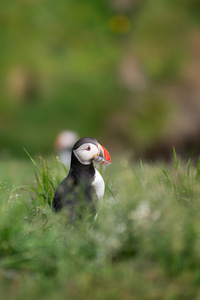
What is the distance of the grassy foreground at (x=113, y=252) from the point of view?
97.1 inches

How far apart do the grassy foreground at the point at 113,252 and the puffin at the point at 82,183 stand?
14 cm

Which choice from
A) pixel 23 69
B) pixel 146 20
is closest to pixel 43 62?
pixel 23 69

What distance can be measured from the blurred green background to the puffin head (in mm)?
6898

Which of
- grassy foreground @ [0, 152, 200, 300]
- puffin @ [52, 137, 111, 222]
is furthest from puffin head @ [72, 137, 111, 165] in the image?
grassy foreground @ [0, 152, 200, 300]

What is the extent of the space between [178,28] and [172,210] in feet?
36.9

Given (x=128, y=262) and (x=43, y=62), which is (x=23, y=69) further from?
(x=128, y=262)

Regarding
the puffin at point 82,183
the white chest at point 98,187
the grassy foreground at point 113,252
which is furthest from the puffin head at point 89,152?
the grassy foreground at point 113,252

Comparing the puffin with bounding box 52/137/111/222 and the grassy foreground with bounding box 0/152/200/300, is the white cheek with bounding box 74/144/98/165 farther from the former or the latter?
the grassy foreground with bounding box 0/152/200/300

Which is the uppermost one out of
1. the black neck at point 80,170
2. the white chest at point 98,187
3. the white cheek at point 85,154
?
the white cheek at point 85,154

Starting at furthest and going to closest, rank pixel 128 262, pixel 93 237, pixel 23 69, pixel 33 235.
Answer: pixel 23 69
pixel 33 235
pixel 93 237
pixel 128 262

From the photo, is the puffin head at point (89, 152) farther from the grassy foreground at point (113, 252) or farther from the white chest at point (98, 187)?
the grassy foreground at point (113, 252)

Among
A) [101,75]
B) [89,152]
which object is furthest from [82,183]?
[101,75]

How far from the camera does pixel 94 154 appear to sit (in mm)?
3635

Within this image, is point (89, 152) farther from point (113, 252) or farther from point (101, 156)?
point (113, 252)
